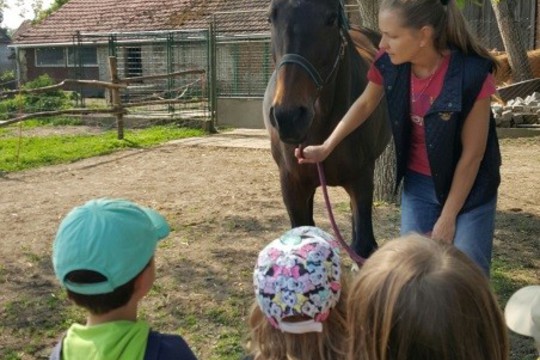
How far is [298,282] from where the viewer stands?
1.57 meters

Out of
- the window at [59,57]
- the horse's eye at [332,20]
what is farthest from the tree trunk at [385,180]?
the window at [59,57]

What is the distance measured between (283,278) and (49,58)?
3265 cm

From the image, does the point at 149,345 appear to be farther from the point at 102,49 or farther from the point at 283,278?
the point at 102,49

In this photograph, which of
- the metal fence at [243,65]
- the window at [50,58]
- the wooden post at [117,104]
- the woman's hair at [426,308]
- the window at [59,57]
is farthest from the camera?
the window at [50,58]

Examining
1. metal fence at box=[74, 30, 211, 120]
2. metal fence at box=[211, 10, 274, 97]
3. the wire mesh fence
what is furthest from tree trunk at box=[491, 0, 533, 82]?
metal fence at box=[74, 30, 211, 120]

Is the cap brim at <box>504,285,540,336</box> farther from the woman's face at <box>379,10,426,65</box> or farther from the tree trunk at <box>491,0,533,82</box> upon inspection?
Answer: the tree trunk at <box>491,0,533,82</box>

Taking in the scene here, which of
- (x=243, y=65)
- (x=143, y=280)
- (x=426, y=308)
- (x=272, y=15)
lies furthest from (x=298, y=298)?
(x=243, y=65)

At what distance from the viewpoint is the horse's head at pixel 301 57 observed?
3.39 meters

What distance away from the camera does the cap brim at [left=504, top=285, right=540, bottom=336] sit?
1.58 metres

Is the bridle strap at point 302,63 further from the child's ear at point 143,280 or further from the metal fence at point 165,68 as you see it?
the metal fence at point 165,68

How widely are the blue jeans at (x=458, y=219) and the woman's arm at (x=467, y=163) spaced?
140mm

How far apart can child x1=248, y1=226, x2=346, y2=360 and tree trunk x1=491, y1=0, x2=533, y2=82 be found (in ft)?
44.3

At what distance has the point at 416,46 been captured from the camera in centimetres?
263

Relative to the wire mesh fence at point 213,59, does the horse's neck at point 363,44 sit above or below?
above
